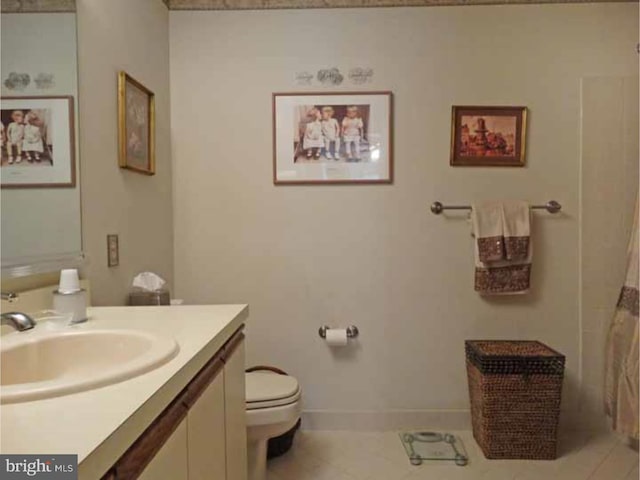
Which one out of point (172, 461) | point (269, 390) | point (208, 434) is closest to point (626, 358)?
point (269, 390)

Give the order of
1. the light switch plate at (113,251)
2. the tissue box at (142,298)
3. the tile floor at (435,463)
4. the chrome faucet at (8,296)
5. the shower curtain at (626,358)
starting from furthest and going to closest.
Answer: the shower curtain at (626,358)
the tile floor at (435,463)
the tissue box at (142,298)
the light switch plate at (113,251)
the chrome faucet at (8,296)

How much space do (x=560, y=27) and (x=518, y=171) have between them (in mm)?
769

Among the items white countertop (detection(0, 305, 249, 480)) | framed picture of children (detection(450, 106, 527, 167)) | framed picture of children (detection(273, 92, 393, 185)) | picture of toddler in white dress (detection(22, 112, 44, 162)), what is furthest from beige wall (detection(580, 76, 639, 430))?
picture of toddler in white dress (detection(22, 112, 44, 162))

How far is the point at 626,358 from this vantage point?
2.01m

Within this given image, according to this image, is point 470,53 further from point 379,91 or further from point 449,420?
point 449,420

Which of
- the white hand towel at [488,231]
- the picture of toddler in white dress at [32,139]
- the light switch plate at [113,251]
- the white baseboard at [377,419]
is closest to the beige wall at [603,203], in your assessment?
the white hand towel at [488,231]

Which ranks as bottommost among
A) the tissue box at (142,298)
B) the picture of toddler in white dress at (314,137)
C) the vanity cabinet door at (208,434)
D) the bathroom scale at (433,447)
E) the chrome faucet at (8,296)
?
the bathroom scale at (433,447)

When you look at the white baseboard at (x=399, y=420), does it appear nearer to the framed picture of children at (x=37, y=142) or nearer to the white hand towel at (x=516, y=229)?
the white hand towel at (x=516, y=229)

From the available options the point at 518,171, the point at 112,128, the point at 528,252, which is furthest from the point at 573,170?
the point at 112,128

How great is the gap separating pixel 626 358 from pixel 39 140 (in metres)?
2.57

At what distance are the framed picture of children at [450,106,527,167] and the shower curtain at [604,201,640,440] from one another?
0.66 meters

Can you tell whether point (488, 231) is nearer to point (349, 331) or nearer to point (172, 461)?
point (349, 331)

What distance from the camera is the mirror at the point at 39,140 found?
3.58 ft

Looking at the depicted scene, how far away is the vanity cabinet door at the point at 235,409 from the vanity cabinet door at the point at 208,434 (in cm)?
5
